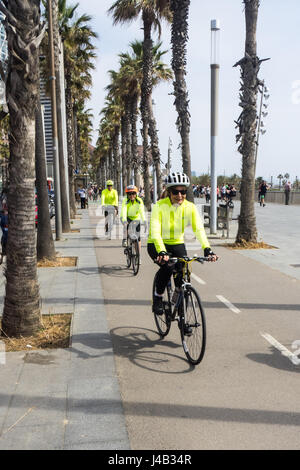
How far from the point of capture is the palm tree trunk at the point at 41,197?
10008 mm

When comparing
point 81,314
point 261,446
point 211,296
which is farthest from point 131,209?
point 261,446

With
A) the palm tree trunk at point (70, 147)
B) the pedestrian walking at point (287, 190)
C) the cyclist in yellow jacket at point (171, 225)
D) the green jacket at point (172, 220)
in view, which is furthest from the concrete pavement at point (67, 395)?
the pedestrian walking at point (287, 190)

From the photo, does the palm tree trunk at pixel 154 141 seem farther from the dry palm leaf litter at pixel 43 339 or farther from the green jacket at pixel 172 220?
the green jacket at pixel 172 220

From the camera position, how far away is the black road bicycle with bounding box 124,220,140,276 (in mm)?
9164

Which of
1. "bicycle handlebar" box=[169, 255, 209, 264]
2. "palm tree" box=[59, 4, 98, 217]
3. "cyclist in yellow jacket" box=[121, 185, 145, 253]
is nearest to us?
"bicycle handlebar" box=[169, 255, 209, 264]

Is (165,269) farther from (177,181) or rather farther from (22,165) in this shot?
(22,165)

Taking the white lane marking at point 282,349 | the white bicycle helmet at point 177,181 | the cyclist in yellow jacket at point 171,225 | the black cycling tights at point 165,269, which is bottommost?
the white lane marking at point 282,349

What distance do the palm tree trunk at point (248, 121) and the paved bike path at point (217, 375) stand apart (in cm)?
508

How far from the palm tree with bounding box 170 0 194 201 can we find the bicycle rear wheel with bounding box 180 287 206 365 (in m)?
13.2

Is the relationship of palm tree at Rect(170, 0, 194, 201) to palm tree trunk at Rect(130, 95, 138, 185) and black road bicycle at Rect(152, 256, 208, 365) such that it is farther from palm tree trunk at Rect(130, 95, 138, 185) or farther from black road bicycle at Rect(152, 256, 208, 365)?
palm tree trunk at Rect(130, 95, 138, 185)

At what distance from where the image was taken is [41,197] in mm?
10016

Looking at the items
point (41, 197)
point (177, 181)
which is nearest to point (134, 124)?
point (41, 197)

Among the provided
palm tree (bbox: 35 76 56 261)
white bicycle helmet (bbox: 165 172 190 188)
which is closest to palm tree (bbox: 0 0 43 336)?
white bicycle helmet (bbox: 165 172 190 188)

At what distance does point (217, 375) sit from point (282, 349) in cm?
107
